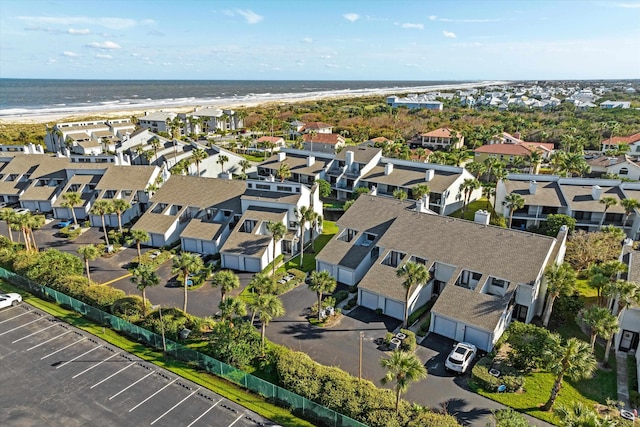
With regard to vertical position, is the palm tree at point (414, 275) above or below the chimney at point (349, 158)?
below

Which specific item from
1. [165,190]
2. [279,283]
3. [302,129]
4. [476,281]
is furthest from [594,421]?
[302,129]

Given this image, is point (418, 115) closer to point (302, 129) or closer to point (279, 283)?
point (302, 129)

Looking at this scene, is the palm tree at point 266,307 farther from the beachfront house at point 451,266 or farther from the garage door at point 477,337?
the garage door at point 477,337

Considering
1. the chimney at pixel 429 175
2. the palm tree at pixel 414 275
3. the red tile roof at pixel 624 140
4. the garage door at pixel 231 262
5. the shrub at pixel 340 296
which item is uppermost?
the red tile roof at pixel 624 140

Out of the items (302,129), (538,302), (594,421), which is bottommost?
(538,302)

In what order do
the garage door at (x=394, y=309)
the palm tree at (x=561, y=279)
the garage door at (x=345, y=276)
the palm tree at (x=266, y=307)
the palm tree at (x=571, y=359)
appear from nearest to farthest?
the palm tree at (x=571, y=359), the palm tree at (x=266, y=307), the palm tree at (x=561, y=279), the garage door at (x=394, y=309), the garage door at (x=345, y=276)

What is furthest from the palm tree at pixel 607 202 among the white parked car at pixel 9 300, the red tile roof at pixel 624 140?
the white parked car at pixel 9 300
